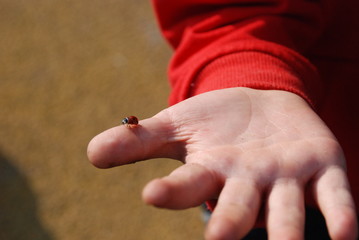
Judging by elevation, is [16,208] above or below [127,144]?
below

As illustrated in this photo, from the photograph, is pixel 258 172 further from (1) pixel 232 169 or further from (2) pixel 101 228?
(2) pixel 101 228

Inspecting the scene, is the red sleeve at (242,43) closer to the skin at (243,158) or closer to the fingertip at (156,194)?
the skin at (243,158)

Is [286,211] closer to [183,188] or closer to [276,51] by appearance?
[183,188]

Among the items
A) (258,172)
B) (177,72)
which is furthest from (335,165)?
(177,72)

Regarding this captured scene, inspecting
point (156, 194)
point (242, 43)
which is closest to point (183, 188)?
point (156, 194)

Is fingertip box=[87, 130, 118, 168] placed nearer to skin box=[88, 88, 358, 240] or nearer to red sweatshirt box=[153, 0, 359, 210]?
skin box=[88, 88, 358, 240]

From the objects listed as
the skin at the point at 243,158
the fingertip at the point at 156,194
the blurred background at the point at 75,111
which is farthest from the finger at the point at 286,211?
the blurred background at the point at 75,111
